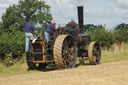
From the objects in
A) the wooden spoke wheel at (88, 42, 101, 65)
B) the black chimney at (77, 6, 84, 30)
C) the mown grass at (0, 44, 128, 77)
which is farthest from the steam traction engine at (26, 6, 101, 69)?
the mown grass at (0, 44, 128, 77)

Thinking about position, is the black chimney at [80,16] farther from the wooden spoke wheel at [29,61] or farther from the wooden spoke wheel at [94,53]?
the wooden spoke wheel at [29,61]

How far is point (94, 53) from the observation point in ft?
39.5

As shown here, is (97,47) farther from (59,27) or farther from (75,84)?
(75,84)

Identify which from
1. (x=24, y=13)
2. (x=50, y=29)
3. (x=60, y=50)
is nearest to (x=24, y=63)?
(x=50, y=29)

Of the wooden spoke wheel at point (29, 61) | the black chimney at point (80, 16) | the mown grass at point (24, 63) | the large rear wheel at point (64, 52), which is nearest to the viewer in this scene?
the large rear wheel at point (64, 52)

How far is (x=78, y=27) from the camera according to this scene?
11.7 metres

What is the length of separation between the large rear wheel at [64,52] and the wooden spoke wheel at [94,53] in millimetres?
1156

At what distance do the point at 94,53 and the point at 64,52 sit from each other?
2642 millimetres

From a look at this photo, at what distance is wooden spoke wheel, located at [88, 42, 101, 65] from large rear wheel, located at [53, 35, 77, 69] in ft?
3.79

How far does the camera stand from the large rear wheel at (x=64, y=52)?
30.3 feet

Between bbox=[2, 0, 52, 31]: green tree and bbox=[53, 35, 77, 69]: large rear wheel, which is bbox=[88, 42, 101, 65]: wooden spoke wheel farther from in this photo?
bbox=[2, 0, 52, 31]: green tree

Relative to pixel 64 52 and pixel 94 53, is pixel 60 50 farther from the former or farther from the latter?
pixel 94 53

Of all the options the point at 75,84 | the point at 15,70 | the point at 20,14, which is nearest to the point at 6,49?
the point at 15,70

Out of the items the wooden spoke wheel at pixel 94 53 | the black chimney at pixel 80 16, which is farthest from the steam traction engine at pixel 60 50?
the black chimney at pixel 80 16
